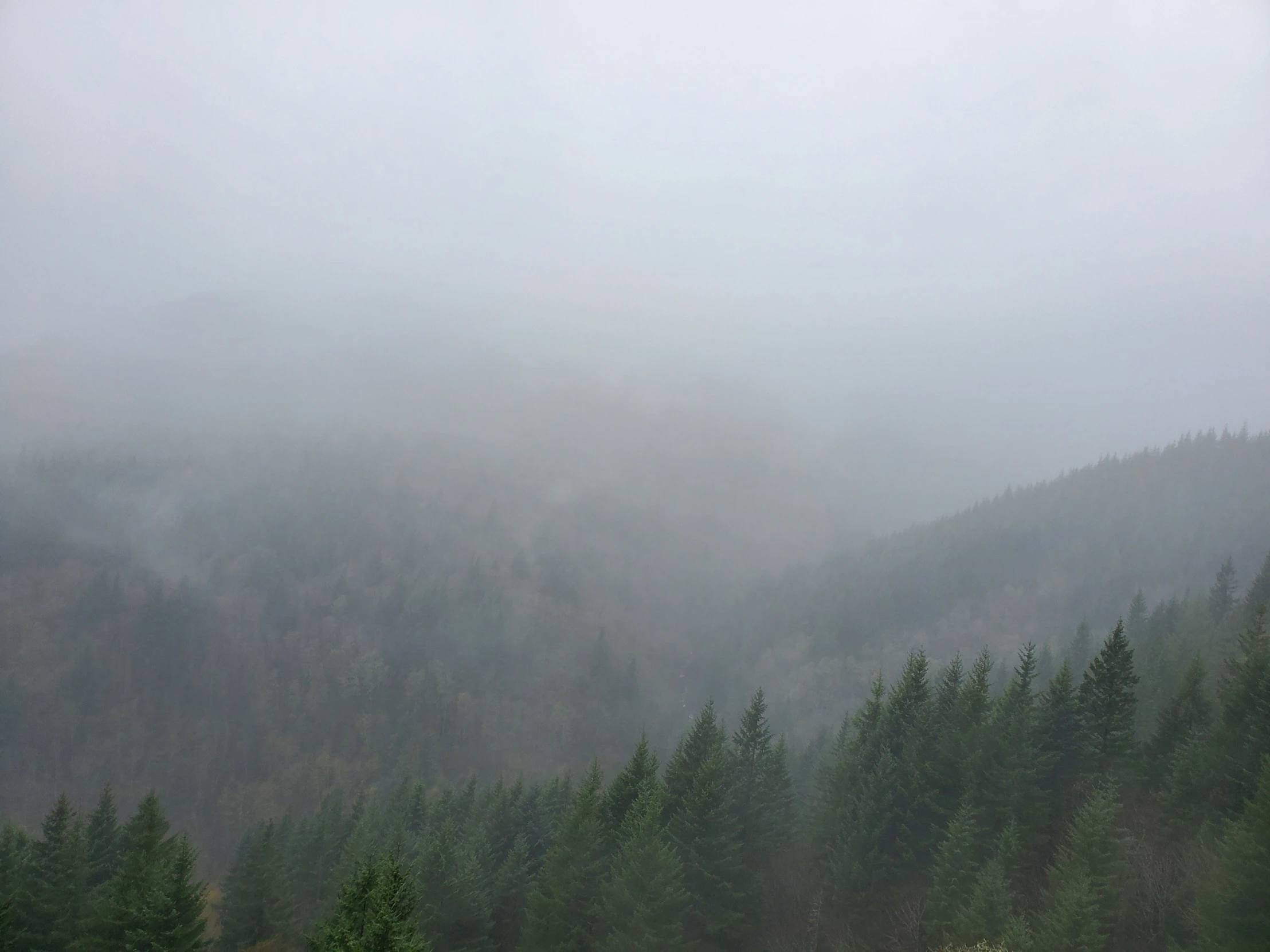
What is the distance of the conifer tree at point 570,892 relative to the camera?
36719mm

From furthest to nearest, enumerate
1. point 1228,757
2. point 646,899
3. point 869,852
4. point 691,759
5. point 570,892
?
point 691,759
point 869,852
point 570,892
point 646,899
point 1228,757

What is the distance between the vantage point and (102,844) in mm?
42188

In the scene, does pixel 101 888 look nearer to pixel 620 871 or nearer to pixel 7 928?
pixel 7 928

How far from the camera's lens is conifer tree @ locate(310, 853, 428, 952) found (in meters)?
15.4

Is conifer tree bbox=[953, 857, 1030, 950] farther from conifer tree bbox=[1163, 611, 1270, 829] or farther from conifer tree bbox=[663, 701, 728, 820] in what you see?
conifer tree bbox=[663, 701, 728, 820]

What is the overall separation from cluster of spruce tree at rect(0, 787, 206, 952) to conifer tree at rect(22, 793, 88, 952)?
0.04m

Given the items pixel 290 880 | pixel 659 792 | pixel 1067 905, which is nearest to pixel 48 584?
pixel 290 880

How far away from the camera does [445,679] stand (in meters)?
197

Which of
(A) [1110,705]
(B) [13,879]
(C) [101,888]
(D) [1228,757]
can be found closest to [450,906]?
(C) [101,888]

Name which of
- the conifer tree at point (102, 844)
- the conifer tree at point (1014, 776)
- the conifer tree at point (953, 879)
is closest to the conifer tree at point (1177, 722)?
the conifer tree at point (1014, 776)

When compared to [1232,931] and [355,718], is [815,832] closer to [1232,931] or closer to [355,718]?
[1232,931]

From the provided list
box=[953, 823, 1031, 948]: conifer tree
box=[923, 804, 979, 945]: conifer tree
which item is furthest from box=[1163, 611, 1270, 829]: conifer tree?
box=[953, 823, 1031, 948]: conifer tree

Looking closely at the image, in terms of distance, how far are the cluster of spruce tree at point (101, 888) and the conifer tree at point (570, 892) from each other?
14.7 metres

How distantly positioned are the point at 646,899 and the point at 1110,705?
2564 centimetres
